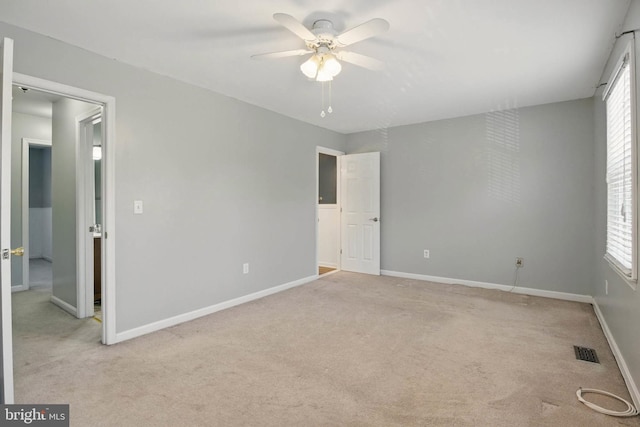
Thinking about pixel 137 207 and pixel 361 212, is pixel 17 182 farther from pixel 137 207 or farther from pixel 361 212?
pixel 361 212

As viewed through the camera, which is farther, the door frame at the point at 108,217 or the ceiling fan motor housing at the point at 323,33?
the door frame at the point at 108,217

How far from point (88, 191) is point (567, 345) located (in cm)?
472

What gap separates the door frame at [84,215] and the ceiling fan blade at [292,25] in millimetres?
2596

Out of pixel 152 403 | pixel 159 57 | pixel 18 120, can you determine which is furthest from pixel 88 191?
pixel 152 403

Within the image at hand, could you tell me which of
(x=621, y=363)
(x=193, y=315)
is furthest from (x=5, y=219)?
(x=621, y=363)

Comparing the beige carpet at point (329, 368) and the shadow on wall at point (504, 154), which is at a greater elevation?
the shadow on wall at point (504, 154)

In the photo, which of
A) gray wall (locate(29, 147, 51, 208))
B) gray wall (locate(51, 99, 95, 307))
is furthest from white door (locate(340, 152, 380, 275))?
gray wall (locate(29, 147, 51, 208))

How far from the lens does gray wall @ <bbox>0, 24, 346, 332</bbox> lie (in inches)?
111

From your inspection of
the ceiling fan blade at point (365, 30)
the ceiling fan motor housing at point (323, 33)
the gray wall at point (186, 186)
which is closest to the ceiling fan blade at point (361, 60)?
the ceiling fan motor housing at point (323, 33)

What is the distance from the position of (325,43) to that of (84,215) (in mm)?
2990

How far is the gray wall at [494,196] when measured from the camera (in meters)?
3.98

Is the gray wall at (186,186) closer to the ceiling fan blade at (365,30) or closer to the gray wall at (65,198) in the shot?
the gray wall at (65,198)

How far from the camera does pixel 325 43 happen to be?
2.36 meters

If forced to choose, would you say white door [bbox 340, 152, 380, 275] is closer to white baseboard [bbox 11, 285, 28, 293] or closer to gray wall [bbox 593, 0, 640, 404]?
gray wall [bbox 593, 0, 640, 404]
